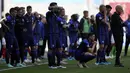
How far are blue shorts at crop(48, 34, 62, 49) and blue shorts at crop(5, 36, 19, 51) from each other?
3.83 ft

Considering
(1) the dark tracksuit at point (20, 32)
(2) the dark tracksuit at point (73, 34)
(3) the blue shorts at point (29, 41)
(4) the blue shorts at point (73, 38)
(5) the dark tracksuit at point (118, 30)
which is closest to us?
(5) the dark tracksuit at point (118, 30)

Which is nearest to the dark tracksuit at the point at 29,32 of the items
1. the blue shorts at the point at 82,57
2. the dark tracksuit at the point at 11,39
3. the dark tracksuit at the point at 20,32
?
the dark tracksuit at the point at 20,32

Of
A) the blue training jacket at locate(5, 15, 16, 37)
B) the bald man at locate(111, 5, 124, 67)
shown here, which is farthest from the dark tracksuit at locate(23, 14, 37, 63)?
the bald man at locate(111, 5, 124, 67)

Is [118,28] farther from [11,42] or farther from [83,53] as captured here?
[11,42]

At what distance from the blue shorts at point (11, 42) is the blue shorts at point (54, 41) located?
117 centimetres

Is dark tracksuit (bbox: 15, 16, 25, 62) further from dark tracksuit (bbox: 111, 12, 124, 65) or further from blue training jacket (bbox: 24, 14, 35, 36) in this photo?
dark tracksuit (bbox: 111, 12, 124, 65)

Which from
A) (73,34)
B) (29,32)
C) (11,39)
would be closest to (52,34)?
(11,39)

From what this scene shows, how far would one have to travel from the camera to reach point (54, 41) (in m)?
13.6

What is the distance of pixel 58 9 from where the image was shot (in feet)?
44.7

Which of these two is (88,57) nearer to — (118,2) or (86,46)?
(86,46)

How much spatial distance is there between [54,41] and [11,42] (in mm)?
1391

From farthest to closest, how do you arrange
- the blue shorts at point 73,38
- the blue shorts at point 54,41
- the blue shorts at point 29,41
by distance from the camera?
the blue shorts at point 73,38
the blue shorts at point 29,41
the blue shorts at point 54,41

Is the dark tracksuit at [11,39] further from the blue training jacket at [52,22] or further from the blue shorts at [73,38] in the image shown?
the blue shorts at [73,38]

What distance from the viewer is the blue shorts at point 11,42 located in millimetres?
14133
